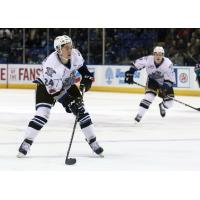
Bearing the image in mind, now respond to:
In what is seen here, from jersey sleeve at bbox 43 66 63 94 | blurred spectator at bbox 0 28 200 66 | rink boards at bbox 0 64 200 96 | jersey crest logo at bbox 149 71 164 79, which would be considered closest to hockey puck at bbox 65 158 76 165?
jersey sleeve at bbox 43 66 63 94

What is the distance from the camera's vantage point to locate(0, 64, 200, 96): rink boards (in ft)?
54.7

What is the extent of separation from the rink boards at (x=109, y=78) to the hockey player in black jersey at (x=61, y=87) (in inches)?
380

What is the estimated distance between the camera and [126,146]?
802cm

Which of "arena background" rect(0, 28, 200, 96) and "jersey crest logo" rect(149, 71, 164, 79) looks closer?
"jersey crest logo" rect(149, 71, 164, 79)

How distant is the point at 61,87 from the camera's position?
685cm

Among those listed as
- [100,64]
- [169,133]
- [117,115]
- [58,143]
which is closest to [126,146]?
[58,143]

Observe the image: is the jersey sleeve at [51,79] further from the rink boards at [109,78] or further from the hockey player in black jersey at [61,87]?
the rink boards at [109,78]

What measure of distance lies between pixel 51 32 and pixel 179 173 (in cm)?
1388

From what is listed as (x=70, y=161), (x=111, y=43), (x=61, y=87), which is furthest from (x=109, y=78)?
(x=70, y=161)

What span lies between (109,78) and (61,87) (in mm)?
11394

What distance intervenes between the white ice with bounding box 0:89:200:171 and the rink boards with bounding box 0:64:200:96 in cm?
276

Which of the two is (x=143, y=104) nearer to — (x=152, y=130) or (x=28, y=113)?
(x=152, y=130)

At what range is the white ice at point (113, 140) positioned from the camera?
21.9ft

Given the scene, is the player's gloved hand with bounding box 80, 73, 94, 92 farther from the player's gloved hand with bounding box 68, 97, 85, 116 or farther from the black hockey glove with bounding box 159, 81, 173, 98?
the black hockey glove with bounding box 159, 81, 173, 98
